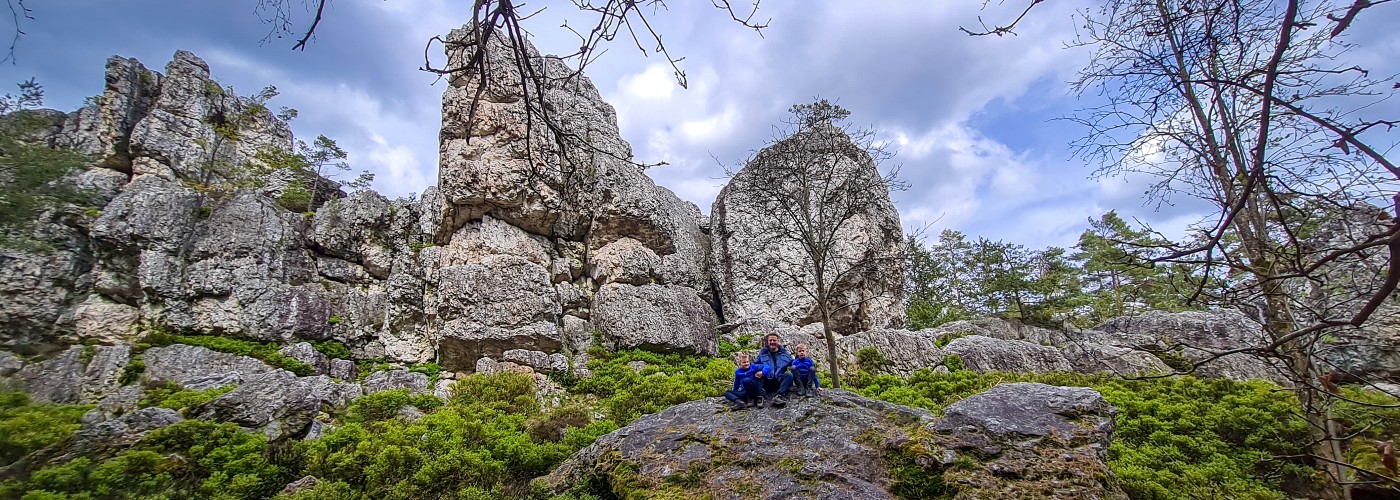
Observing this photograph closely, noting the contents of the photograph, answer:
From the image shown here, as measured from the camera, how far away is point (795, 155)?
12.3m

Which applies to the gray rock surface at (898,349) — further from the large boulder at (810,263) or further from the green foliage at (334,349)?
the green foliage at (334,349)

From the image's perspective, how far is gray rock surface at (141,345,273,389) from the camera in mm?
10672

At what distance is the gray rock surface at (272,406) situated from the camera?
7.82m

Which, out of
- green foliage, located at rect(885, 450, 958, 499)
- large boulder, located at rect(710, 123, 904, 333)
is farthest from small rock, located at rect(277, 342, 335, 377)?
green foliage, located at rect(885, 450, 958, 499)

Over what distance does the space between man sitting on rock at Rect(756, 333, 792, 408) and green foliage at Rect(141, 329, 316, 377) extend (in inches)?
459

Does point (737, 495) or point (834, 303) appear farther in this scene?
point (834, 303)

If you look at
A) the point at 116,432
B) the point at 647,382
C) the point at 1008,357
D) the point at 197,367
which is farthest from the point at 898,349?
the point at 197,367

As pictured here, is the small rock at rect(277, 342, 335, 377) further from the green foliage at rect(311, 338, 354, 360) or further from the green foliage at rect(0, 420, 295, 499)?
the green foliage at rect(0, 420, 295, 499)

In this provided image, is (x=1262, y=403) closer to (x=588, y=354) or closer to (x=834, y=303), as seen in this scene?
(x=834, y=303)

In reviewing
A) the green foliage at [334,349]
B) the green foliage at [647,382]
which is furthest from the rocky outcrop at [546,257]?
the green foliage at [334,349]

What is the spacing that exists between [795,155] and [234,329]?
1507 centimetres

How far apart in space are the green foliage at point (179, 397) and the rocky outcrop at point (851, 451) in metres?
7.00

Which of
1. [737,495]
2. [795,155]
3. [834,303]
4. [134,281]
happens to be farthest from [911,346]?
[134,281]

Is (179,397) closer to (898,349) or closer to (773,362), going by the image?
(773,362)
